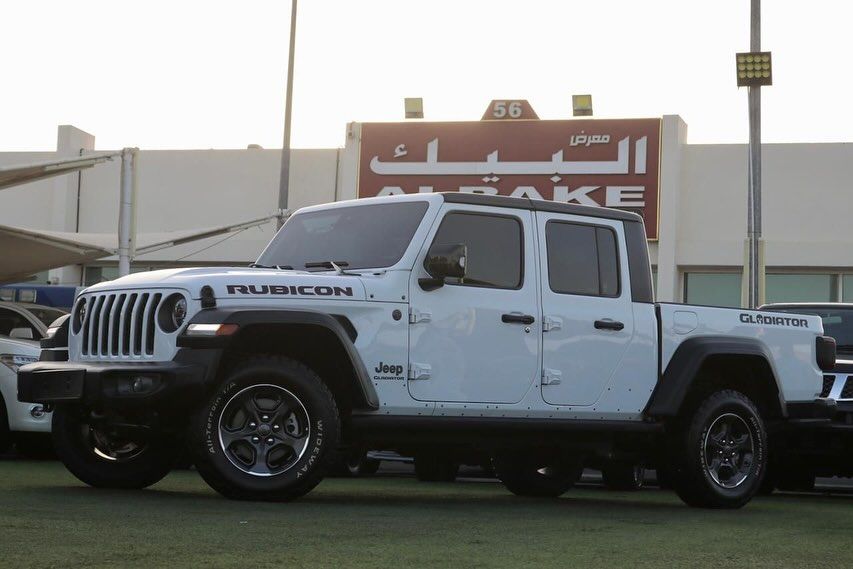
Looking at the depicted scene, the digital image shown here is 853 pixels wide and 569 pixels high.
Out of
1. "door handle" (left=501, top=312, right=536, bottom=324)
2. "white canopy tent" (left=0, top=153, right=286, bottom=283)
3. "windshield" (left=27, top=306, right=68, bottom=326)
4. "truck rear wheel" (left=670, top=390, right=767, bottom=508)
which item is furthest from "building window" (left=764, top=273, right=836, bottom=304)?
"door handle" (left=501, top=312, right=536, bottom=324)

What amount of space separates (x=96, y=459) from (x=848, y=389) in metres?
6.19

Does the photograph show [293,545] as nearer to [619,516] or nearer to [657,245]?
[619,516]

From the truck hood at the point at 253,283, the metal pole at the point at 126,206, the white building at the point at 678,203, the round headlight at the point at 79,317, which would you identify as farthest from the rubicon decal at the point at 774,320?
the white building at the point at 678,203

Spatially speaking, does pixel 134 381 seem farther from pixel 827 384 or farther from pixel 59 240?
pixel 59 240

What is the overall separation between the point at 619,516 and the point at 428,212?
2.24 meters

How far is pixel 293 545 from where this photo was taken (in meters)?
6.42

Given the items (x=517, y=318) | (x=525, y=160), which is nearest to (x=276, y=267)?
(x=517, y=318)

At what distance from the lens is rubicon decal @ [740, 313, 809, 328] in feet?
35.0

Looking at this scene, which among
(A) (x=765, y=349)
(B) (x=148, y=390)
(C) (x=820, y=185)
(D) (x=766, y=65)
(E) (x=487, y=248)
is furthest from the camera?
(C) (x=820, y=185)

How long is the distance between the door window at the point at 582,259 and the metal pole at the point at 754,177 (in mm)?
10173

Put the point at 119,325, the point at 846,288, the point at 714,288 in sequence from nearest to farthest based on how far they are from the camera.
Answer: the point at 119,325, the point at 846,288, the point at 714,288

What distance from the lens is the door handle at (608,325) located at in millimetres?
9856

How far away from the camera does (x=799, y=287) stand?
96.1 feet

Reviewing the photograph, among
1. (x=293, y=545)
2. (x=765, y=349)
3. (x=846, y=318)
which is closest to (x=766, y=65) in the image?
(x=846, y=318)
